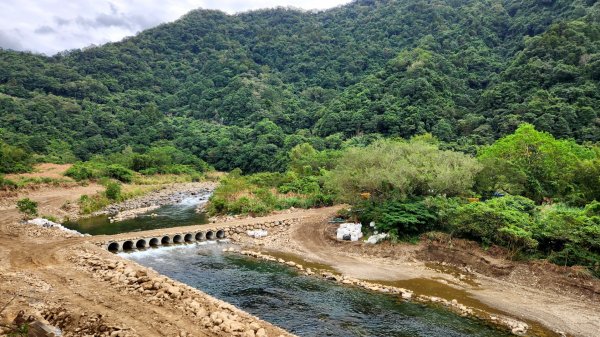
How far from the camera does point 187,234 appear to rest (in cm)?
3366

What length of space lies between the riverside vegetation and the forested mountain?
1.50 ft

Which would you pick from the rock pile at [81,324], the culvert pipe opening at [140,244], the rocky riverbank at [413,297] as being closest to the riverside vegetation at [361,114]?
the rocky riverbank at [413,297]

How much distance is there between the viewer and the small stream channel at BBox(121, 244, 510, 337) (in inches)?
727

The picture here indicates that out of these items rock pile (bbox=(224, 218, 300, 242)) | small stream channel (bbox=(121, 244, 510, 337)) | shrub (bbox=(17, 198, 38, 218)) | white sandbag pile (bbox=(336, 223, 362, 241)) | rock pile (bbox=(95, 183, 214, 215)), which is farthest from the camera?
rock pile (bbox=(95, 183, 214, 215))

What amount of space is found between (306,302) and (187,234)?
51.5 ft

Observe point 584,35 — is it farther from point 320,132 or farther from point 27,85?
point 27,85

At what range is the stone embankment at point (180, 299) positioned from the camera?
634 inches

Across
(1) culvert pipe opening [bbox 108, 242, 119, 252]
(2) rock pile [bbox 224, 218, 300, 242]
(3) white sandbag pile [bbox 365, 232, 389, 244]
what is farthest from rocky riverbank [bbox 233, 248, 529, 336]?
(1) culvert pipe opening [bbox 108, 242, 119, 252]

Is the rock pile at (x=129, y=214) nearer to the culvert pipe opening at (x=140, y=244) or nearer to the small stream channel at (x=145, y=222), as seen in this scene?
the small stream channel at (x=145, y=222)

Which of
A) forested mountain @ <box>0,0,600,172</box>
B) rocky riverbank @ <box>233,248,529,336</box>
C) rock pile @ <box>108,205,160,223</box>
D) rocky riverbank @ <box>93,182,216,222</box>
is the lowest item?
rocky riverbank @ <box>233,248,529,336</box>

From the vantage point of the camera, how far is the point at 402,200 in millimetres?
32656

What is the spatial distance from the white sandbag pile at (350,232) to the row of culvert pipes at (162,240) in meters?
9.94

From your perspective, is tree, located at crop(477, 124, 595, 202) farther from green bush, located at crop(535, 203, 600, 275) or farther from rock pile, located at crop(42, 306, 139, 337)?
rock pile, located at crop(42, 306, 139, 337)

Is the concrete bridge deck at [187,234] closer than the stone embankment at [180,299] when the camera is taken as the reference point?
No
